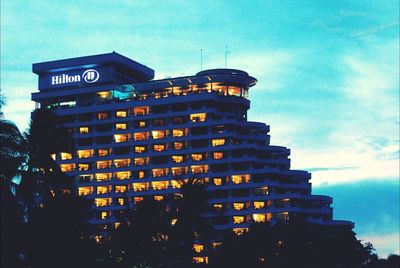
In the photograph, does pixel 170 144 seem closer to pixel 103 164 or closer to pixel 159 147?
pixel 159 147

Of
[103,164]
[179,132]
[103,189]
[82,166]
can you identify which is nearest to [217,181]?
[179,132]

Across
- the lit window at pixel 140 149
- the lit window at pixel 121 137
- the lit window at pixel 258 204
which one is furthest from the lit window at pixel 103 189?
the lit window at pixel 258 204

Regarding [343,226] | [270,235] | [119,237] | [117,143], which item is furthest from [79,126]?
[119,237]

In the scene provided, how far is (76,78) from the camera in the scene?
635ft

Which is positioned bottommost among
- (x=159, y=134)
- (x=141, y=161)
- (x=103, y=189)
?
(x=103, y=189)

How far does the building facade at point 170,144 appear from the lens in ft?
572

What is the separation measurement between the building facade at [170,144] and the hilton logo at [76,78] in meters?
0.27

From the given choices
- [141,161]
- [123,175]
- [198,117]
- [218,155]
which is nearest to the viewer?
[218,155]

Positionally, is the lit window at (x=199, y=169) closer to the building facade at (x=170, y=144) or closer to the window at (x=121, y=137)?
the building facade at (x=170, y=144)

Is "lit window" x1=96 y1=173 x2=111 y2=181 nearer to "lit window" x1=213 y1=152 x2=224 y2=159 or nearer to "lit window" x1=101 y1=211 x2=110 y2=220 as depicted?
"lit window" x1=101 y1=211 x2=110 y2=220

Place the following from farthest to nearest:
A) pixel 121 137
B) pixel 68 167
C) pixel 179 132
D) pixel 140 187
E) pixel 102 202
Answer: pixel 68 167, pixel 121 137, pixel 102 202, pixel 140 187, pixel 179 132

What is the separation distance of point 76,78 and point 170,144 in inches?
1298

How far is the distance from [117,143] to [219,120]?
92.7ft

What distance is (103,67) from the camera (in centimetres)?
19238
